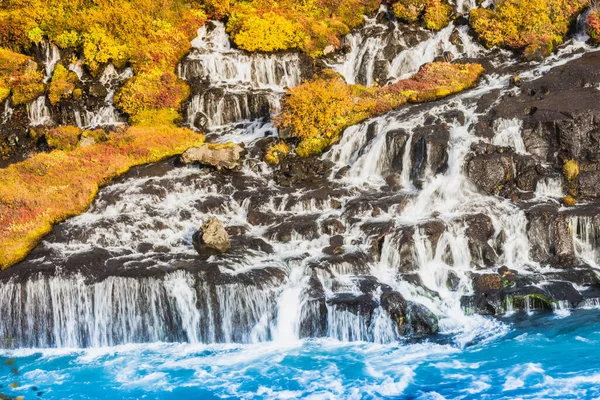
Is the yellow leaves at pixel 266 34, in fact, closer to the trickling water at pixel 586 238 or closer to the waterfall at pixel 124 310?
the waterfall at pixel 124 310

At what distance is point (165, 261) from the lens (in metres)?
21.5

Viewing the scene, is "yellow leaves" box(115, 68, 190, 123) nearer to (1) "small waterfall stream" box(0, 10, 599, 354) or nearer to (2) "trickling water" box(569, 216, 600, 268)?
(1) "small waterfall stream" box(0, 10, 599, 354)

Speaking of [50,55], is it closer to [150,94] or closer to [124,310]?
[150,94]

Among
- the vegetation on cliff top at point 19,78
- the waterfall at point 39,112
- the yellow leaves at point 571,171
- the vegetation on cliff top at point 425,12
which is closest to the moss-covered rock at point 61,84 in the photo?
the waterfall at point 39,112

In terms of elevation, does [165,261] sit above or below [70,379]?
above

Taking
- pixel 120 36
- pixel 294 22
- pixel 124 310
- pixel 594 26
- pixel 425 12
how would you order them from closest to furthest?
pixel 124 310 < pixel 594 26 < pixel 120 36 < pixel 425 12 < pixel 294 22

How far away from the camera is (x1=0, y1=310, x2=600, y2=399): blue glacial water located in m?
15.8

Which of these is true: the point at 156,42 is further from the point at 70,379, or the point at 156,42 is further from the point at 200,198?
the point at 70,379

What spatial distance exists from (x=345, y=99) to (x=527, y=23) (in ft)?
43.3

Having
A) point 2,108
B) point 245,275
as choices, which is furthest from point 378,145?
point 2,108

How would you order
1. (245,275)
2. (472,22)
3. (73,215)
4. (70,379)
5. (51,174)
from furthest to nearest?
(472,22), (51,174), (73,215), (245,275), (70,379)

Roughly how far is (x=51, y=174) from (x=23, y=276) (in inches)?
326

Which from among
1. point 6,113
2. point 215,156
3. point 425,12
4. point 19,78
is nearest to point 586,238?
point 215,156

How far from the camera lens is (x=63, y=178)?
1083 inches
